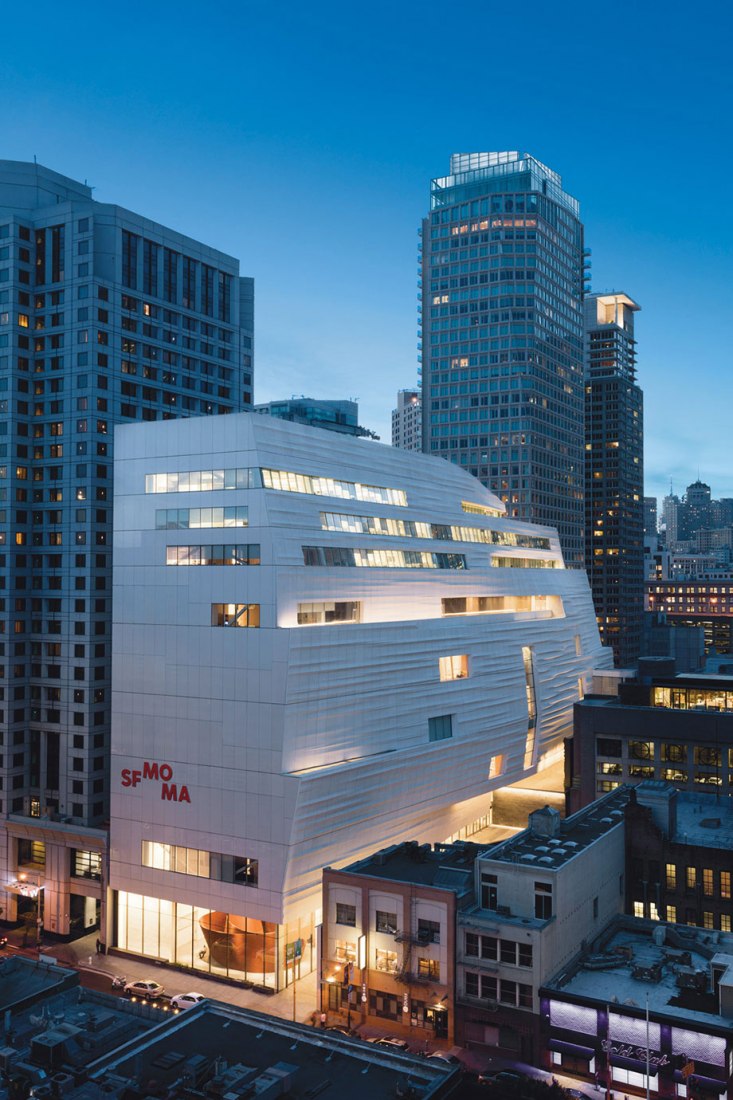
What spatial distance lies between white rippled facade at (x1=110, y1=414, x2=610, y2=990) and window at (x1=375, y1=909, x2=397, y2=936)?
402 inches

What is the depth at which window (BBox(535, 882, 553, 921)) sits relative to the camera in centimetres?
6431

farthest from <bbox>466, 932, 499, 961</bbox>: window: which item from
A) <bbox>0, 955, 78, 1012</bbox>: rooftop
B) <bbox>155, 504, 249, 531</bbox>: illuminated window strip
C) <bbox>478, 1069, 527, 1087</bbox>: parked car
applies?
<bbox>155, 504, 249, 531</bbox>: illuminated window strip

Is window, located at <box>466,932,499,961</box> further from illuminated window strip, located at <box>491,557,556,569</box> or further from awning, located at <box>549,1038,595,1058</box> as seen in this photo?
illuminated window strip, located at <box>491,557,556,569</box>

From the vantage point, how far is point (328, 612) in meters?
84.9

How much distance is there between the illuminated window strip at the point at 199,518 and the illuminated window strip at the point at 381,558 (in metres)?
6.48

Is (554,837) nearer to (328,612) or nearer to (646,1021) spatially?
(646,1021)

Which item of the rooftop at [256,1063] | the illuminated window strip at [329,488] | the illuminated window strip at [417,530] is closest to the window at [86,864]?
the illuminated window strip at [417,530]

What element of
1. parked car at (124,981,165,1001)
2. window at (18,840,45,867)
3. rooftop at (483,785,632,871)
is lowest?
parked car at (124,981,165,1001)

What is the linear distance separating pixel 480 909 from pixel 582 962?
25.9 feet

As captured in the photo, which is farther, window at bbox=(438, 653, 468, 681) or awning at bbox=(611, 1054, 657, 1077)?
window at bbox=(438, 653, 468, 681)

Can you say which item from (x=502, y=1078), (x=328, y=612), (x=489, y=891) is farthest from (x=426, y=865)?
(x=328, y=612)

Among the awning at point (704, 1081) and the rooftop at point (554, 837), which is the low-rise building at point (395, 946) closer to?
the rooftop at point (554, 837)

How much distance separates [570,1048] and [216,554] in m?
45.9

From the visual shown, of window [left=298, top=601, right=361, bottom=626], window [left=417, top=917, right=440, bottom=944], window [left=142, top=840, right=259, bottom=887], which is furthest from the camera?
window [left=298, top=601, right=361, bottom=626]
